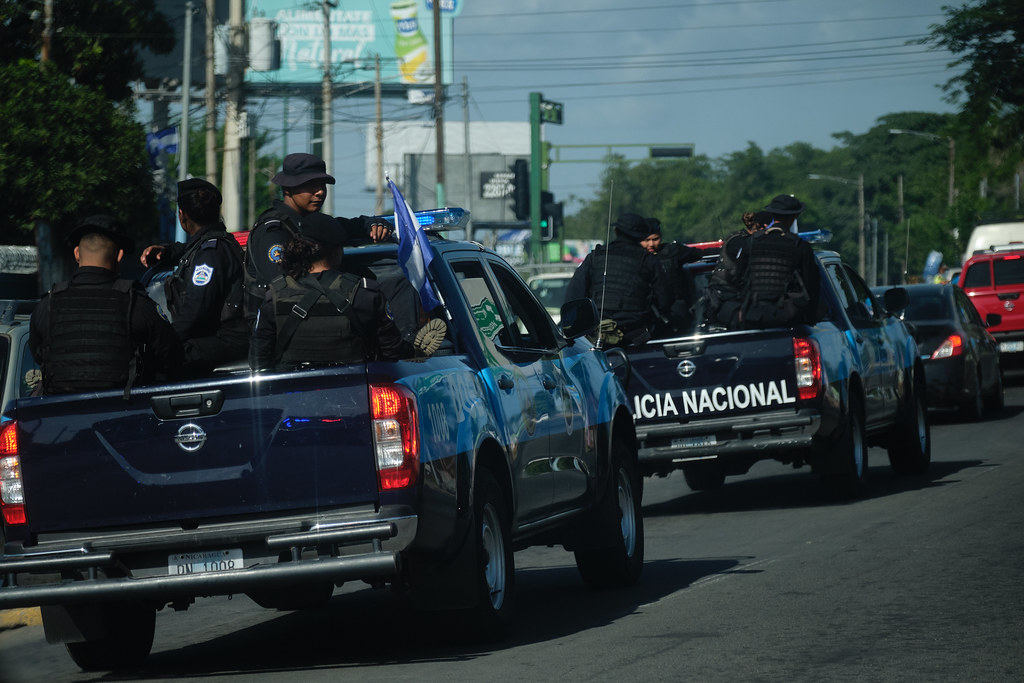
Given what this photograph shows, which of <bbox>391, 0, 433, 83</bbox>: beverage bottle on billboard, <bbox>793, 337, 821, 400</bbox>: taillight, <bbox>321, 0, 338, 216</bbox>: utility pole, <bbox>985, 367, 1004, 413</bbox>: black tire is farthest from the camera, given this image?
<bbox>391, 0, 433, 83</bbox>: beverage bottle on billboard

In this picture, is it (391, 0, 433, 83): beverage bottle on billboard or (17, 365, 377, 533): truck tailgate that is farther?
(391, 0, 433, 83): beverage bottle on billboard

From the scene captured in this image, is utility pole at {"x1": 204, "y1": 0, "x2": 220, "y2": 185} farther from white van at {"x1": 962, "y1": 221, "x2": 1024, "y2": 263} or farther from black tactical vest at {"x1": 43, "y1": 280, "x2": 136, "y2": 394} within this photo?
black tactical vest at {"x1": 43, "y1": 280, "x2": 136, "y2": 394}

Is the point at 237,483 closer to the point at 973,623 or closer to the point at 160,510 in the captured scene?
the point at 160,510

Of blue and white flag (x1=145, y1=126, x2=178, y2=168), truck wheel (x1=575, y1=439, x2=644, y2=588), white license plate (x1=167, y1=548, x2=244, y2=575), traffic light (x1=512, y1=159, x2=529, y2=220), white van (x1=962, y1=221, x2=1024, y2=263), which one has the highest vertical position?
blue and white flag (x1=145, y1=126, x2=178, y2=168)

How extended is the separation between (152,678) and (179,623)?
216 cm

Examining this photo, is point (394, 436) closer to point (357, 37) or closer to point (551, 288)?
point (551, 288)

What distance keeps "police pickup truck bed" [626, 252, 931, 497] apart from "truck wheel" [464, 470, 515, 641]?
4.86m

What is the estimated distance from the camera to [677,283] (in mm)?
12594

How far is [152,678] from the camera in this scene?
7168 mm

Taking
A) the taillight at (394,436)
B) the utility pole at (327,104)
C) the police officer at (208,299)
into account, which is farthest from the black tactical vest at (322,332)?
the utility pole at (327,104)

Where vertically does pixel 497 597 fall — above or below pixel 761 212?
below

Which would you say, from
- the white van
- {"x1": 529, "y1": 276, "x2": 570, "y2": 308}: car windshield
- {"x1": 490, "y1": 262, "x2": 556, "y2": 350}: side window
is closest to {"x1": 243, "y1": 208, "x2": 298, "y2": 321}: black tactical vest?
{"x1": 490, "y1": 262, "x2": 556, "y2": 350}: side window

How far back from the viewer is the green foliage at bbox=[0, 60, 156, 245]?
19531 mm

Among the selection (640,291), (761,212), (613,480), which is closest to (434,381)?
(613,480)
